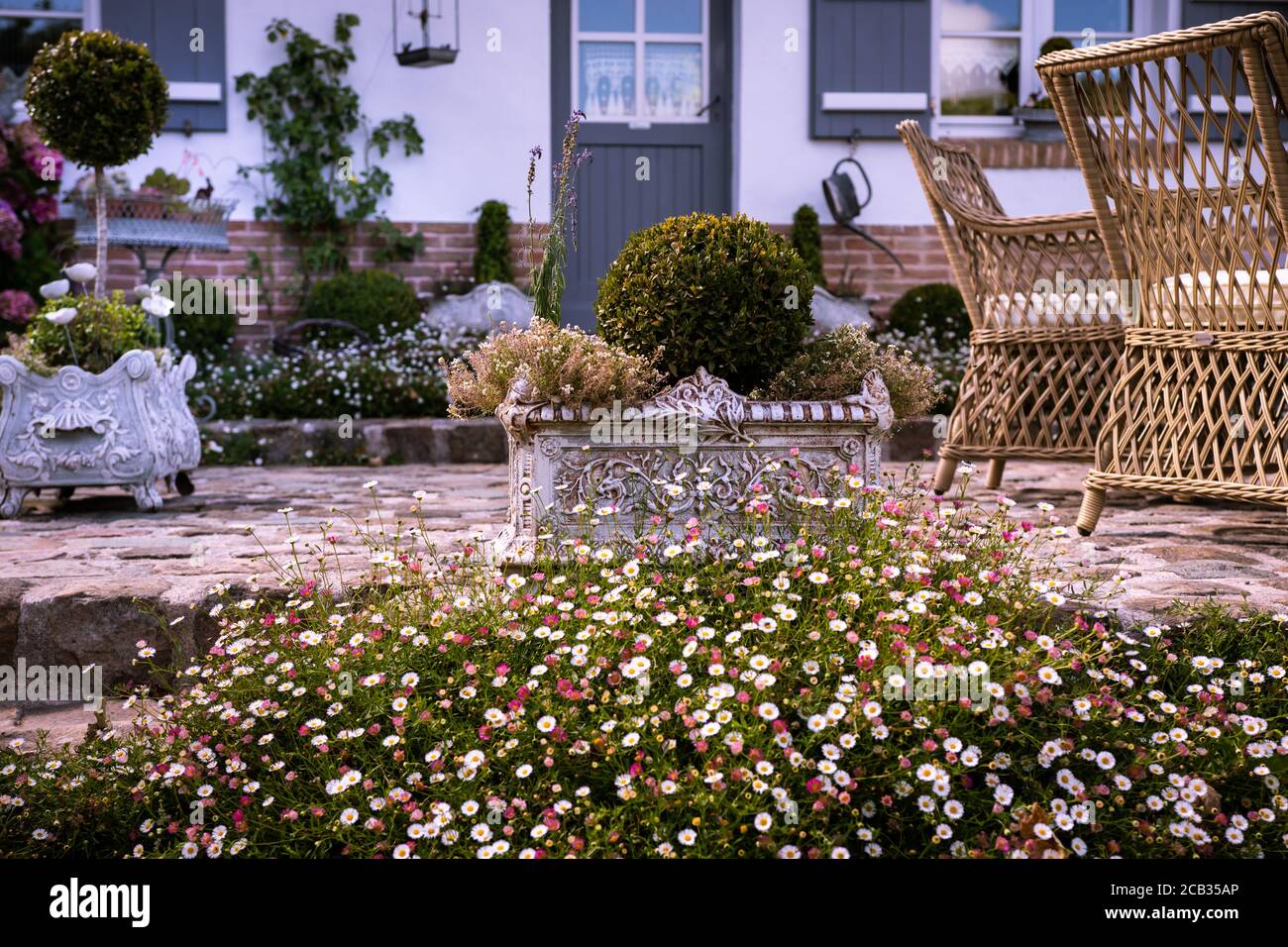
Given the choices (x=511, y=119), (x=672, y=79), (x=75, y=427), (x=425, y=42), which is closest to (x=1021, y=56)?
(x=672, y=79)

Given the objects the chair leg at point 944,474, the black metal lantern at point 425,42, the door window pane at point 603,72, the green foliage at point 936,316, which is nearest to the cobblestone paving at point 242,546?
the chair leg at point 944,474

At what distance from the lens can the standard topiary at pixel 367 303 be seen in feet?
21.7

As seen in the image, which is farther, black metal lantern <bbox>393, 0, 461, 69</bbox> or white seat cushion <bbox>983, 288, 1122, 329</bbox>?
black metal lantern <bbox>393, 0, 461, 69</bbox>

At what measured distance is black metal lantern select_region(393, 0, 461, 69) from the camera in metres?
6.86

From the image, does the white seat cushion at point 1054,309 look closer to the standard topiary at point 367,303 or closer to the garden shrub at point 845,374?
the garden shrub at point 845,374

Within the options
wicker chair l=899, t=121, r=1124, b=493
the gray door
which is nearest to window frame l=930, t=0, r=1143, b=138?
the gray door

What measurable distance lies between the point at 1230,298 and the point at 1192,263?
5.3 inches

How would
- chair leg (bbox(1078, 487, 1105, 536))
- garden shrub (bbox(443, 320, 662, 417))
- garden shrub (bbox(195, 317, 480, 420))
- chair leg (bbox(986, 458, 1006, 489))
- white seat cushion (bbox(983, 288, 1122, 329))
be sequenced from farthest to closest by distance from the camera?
1. garden shrub (bbox(195, 317, 480, 420))
2. chair leg (bbox(986, 458, 1006, 489))
3. white seat cushion (bbox(983, 288, 1122, 329))
4. chair leg (bbox(1078, 487, 1105, 536))
5. garden shrub (bbox(443, 320, 662, 417))

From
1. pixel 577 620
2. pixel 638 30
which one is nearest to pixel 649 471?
pixel 577 620

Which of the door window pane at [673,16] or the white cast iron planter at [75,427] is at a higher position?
the door window pane at [673,16]

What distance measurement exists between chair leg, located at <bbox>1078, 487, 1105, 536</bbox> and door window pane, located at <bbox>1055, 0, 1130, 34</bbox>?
5047 millimetres

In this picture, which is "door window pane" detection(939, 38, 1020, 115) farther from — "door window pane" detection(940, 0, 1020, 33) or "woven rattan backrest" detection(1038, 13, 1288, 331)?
"woven rattan backrest" detection(1038, 13, 1288, 331)

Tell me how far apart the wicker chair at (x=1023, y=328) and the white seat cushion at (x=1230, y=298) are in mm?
676
